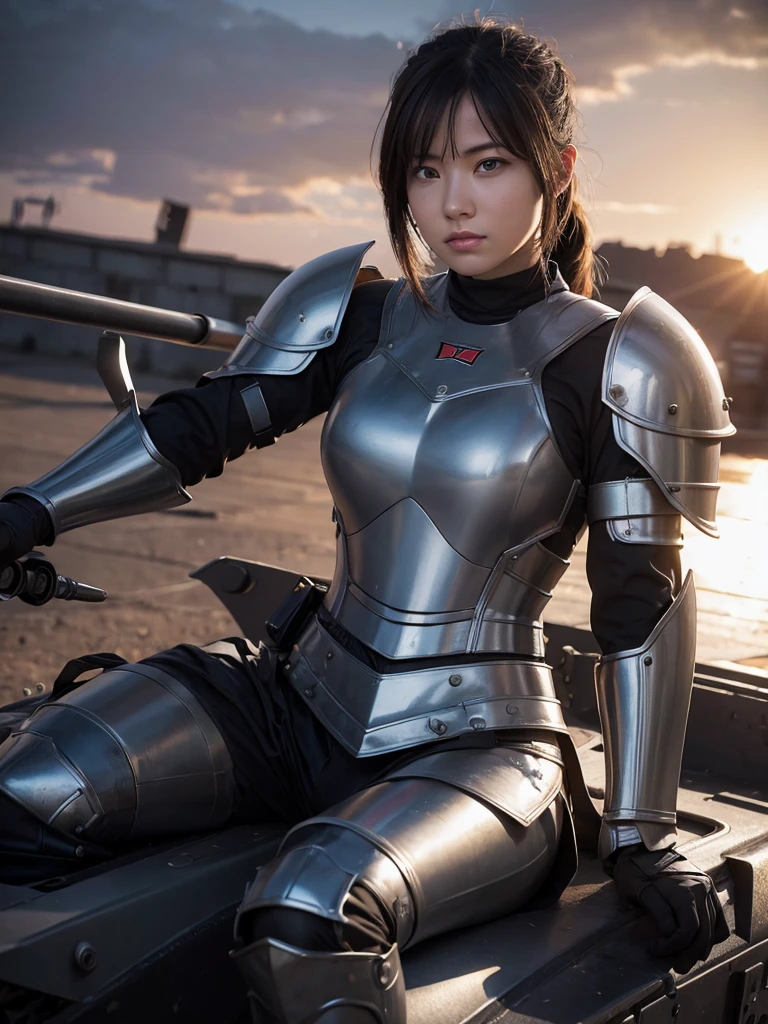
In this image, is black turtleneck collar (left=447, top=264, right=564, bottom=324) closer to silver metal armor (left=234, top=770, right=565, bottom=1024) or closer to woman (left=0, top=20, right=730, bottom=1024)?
woman (left=0, top=20, right=730, bottom=1024)

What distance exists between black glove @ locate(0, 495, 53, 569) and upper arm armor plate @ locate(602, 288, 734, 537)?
0.73 metres

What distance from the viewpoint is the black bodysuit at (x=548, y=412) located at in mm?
1505

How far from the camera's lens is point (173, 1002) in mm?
1304

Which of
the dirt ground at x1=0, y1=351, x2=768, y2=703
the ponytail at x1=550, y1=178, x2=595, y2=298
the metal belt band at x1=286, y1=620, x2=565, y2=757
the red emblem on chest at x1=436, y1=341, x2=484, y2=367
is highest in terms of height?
the ponytail at x1=550, y1=178, x2=595, y2=298

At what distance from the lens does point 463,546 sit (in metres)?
1.54

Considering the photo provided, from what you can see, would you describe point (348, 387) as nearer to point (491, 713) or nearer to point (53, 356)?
point (491, 713)

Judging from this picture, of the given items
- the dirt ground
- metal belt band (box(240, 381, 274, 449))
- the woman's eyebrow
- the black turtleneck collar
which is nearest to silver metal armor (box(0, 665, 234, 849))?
metal belt band (box(240, 381, 274, 449))

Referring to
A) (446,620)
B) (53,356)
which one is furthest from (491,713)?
(53,356)

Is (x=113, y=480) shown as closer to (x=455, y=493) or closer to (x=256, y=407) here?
(x=256, y=407)

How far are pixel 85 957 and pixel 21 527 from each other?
53 centimetres

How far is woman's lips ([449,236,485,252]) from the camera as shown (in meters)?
1.59

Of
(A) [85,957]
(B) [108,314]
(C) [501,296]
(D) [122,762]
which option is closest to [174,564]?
(B) [108,314]

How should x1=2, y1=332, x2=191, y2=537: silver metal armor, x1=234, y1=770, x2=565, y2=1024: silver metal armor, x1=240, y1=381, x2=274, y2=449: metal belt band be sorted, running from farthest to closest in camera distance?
x1=240, y1=381, x2=274, y2=449: metal belt band, x1=2, y1=332, x2=191, y2=537: silver metal armor, x1=234, y1=770, x2=565, y2=1024: silver metal armor

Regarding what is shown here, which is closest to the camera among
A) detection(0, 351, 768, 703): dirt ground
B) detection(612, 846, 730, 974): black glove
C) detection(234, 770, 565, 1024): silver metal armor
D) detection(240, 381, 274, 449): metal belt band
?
detection(234, 770, 565, 1024): silver metal armor
